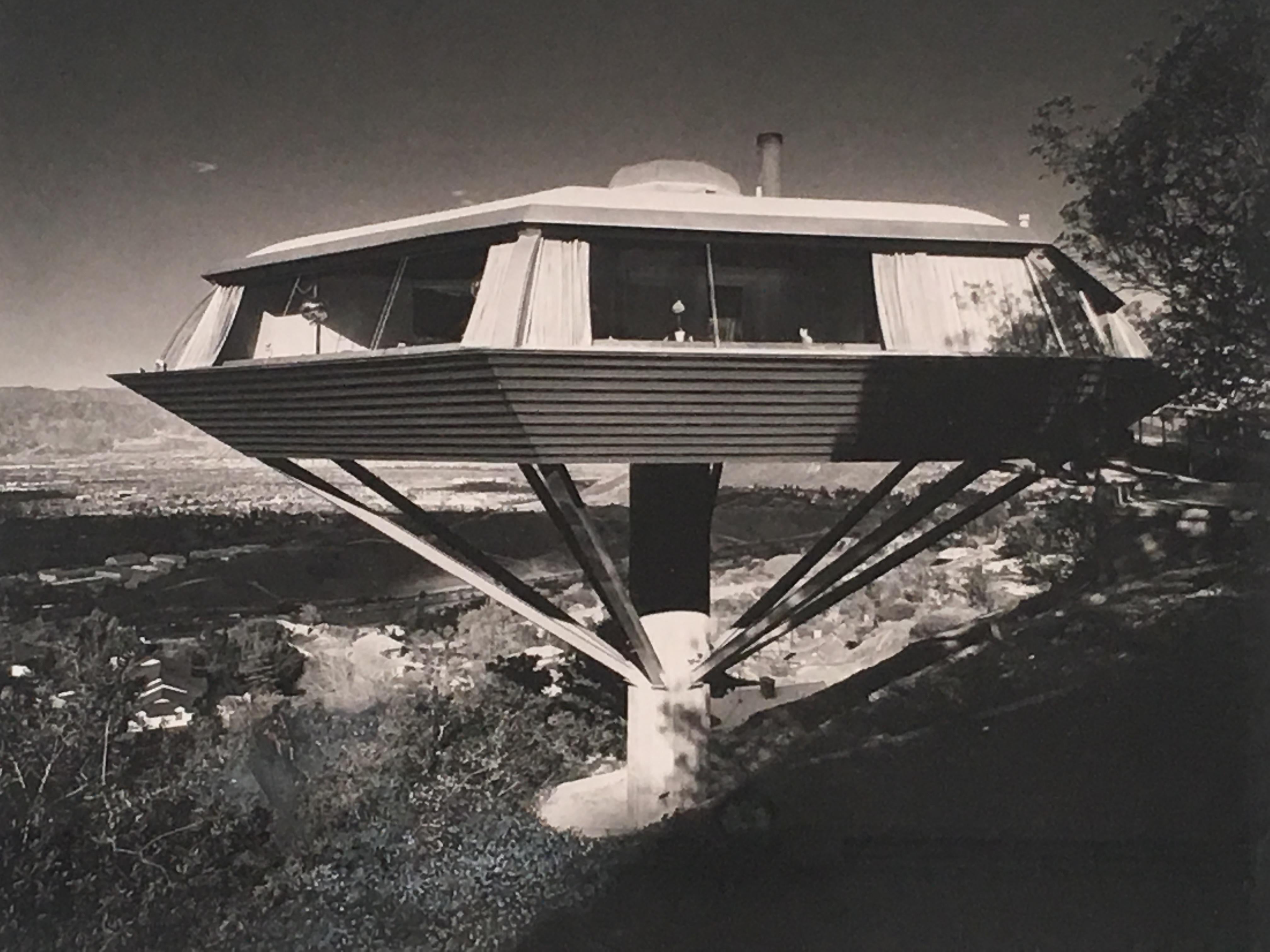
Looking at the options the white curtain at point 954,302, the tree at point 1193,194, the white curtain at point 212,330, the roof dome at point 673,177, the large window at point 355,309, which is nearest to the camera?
the white curtain at point 954,302

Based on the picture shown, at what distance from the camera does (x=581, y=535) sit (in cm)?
597

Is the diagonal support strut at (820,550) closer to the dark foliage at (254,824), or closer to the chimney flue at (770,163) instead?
the dark foliage at (254,824)

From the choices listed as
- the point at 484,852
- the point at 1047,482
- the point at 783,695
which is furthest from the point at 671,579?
the point at 1047,482

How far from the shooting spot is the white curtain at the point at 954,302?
17.8ft

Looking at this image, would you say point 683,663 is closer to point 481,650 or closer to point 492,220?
point 481,650

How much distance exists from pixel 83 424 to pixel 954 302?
5.90m

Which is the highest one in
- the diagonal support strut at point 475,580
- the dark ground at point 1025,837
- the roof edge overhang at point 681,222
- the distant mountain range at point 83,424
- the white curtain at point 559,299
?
the roof edge overhang at point 681,222

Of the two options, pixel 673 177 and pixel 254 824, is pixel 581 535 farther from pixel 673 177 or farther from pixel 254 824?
pixel 254 824

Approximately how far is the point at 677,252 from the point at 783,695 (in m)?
4.31

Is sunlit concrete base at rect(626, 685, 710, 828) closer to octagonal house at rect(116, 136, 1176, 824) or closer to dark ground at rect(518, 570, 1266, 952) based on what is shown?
octagonal house at rect(116, 136, 1176, 824)

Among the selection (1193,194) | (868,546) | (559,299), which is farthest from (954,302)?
(559,299)

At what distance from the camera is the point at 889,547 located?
Answer: 937 centimetres

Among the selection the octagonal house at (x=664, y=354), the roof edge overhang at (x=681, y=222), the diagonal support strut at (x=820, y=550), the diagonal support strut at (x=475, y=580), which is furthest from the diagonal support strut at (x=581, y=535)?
the roof edge overhang at (x=681, y=222)

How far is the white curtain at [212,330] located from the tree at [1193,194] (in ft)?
17.2
